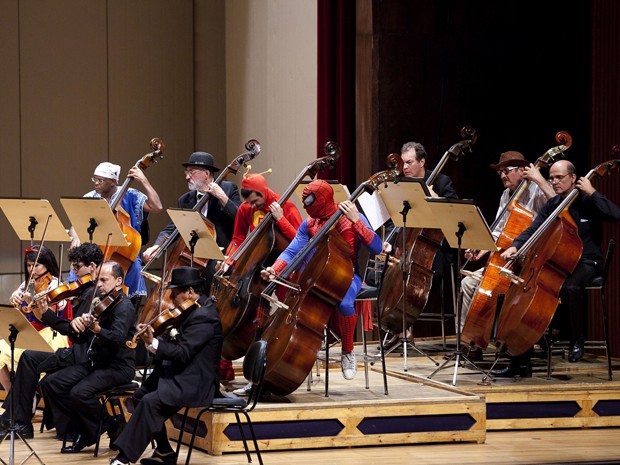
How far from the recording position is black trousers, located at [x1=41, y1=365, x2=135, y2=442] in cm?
560

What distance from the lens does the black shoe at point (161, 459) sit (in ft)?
17.3

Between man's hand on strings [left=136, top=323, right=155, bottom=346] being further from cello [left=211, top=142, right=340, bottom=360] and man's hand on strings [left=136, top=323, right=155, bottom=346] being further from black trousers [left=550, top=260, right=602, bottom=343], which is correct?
black trousers [left=550, top=260, right=602, bottom=343]

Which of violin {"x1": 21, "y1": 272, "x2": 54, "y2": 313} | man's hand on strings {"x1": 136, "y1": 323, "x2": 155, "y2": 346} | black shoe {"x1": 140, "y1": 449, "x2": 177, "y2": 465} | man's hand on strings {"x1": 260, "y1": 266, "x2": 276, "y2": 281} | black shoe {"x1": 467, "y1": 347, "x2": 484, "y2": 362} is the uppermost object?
man's hand on strings {"x1": 260, "y1": 266, "x2": 276, "y2": 281}

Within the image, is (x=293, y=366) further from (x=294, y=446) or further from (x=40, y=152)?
(x=40, y=152)

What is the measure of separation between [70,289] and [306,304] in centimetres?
120

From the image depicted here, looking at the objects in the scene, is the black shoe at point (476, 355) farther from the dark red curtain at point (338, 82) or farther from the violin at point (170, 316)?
the violin at point (170, 316)

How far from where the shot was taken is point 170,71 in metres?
10.4

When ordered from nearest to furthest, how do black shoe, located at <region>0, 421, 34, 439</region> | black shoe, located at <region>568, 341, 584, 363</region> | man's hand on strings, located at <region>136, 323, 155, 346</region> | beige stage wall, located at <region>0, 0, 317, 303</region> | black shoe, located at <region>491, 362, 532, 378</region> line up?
man's hand on strings, located at <region>136, 323, 155, 346</region> < black shoe, located at <region>0, 421, 34, 439</region> < black shoe, located at <region>491, 362, 532, 378</region> < black shoe, located at <region>568, 341, 584, 363</region> < beige stage wall, located at <region>0, 0, 317, 303</region>

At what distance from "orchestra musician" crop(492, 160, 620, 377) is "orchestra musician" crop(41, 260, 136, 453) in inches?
83.3

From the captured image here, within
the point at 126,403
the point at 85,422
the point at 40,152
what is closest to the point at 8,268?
the point at 40,152

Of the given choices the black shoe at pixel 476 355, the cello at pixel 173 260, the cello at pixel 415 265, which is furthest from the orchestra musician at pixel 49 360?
the black shoe at pixel 476 355

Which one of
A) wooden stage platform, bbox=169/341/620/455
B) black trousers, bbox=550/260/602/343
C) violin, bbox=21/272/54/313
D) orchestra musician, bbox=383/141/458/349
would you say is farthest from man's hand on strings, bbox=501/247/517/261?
violin, bbox=21/272/54/313

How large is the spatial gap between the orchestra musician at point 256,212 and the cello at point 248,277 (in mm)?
46

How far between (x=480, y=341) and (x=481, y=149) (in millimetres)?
2499
